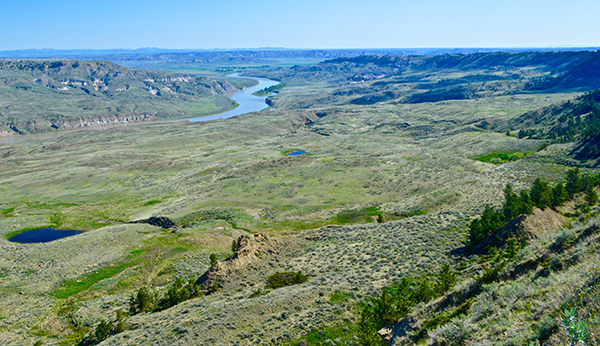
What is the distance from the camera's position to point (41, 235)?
61219 millimetres

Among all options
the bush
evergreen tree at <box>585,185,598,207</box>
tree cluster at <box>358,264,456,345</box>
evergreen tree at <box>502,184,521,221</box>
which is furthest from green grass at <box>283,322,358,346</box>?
evergreen tree at <box>585,185,598,207</box>

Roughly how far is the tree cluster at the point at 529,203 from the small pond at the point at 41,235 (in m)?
65.0

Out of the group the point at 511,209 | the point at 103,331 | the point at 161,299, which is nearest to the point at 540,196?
the point at 511,209

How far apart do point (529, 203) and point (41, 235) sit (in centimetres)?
7552

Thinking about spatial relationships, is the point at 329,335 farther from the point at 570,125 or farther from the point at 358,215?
the point at 570,125

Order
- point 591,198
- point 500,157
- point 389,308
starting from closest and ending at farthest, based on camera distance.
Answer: point 389,308
point 591,198
point 500,157

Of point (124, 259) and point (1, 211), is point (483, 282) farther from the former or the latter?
point (1, 211)

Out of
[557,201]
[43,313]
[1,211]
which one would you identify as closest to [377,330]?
Answer: [557,201]

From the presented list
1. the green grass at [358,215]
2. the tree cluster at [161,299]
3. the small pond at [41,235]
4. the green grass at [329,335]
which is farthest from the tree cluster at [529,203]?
the small pond at [41,235]

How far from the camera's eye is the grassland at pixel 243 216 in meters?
29.4

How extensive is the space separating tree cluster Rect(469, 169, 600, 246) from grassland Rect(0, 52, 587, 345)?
3.04 metres

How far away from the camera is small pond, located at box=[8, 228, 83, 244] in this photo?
2326 inches

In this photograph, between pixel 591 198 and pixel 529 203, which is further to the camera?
Answer: pixel 591 198

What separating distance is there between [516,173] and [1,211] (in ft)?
343
